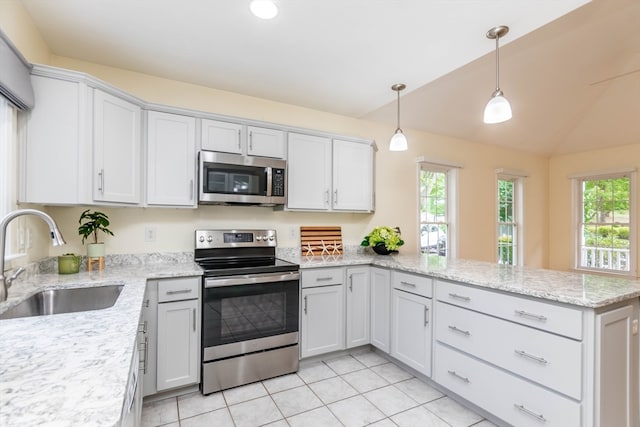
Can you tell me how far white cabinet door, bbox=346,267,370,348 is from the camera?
285cm

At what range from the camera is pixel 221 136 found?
2.63 meters

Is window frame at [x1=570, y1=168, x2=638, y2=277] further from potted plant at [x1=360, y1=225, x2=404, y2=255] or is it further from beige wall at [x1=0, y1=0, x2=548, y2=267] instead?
potted plant at [x1=360, y1=225, x2=404, y2=255]

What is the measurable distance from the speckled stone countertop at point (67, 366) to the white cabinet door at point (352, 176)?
7.07 feet

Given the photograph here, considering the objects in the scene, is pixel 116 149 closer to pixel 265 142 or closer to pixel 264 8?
pixel 265 142

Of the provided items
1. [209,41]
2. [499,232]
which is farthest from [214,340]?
[499,232]

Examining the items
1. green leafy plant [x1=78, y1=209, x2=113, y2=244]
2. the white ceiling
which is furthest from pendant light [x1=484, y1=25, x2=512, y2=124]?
green leafy plant [x1=78, y1=209, x2=113, y2=244]

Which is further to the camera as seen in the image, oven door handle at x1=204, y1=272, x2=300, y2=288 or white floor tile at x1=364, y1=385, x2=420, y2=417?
oven door handle at x1=204, y1=272, x2=300, y2=288

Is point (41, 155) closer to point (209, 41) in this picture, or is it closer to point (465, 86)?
point (209, 41)

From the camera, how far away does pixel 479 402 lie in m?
1.99

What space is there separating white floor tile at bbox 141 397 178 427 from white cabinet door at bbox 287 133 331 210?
1.73m

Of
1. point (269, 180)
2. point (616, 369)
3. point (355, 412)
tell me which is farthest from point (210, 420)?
point (616, 369)

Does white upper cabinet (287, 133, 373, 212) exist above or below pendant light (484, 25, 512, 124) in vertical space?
below

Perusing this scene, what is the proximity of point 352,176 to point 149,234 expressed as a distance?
195cm

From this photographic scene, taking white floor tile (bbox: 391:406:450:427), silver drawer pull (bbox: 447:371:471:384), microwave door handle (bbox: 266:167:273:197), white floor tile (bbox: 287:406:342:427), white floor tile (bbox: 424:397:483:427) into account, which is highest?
microwave door handle (bbox: 266:167:273:197)
